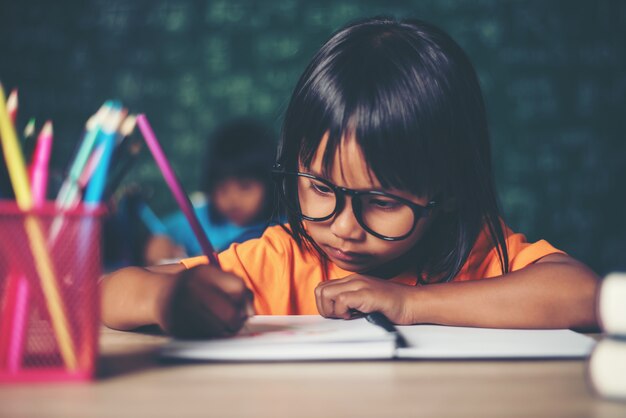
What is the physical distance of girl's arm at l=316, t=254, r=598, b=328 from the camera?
72 centimetres

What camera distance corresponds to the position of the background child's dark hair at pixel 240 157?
9.87 feet

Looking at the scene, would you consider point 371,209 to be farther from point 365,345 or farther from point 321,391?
point 321,391

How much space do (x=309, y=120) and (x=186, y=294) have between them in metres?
0.38

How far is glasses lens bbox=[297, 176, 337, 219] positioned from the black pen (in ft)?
0.60

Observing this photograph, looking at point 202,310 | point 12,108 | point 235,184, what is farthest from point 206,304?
point 235,184

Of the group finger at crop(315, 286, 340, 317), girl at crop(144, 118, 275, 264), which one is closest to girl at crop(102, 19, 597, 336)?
→ finger at crop(315, 286, 340, 317)

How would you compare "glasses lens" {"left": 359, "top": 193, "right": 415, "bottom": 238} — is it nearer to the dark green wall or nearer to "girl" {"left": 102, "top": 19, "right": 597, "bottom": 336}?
"girl" {"left": 102, "top": 19, "right": 597, "bottom": 336}

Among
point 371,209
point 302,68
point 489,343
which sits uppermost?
point 302,68

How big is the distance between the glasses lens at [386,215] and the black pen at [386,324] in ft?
0.50

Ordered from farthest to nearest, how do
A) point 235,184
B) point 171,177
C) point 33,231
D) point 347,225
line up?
point 235,184 → point 347,225 → point 171,177 → point 33,231

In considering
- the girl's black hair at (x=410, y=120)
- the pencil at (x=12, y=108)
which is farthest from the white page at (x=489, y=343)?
the pencil at (x=12, y=108)

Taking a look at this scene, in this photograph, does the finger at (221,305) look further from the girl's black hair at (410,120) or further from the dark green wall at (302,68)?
the dark green wall at (302,68)

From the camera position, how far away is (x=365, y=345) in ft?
1.82

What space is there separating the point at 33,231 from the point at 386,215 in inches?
19.6
